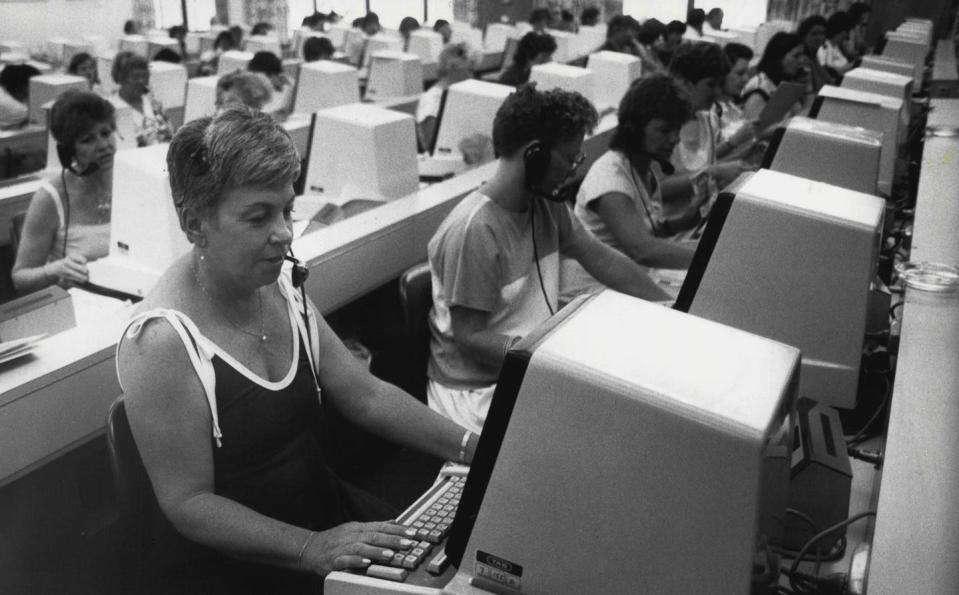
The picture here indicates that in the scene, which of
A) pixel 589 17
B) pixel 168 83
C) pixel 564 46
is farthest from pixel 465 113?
pixel 589 17

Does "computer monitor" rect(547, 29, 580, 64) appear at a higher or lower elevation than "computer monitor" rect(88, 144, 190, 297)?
higher

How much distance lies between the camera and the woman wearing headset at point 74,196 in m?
2.52

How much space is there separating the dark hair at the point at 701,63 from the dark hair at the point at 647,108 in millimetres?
915

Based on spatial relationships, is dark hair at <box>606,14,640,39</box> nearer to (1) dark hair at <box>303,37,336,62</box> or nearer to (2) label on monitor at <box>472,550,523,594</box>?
(1) dark hair at <box>303,37,336,62</box>

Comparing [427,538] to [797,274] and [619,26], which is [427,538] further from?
[619,26]

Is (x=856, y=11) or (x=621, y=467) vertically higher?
(x=856, y=11)

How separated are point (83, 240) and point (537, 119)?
5.10 feet

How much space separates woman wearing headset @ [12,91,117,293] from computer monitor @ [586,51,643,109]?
315cm

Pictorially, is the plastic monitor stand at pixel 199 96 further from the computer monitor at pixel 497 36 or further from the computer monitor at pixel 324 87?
the computer monitor at pixel 497 36

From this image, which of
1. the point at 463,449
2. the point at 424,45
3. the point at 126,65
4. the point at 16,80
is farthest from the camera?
the point at 424,45

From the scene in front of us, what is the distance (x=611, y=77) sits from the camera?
5.14 meters

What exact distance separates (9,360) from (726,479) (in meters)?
1.30

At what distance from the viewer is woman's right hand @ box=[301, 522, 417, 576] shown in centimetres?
91

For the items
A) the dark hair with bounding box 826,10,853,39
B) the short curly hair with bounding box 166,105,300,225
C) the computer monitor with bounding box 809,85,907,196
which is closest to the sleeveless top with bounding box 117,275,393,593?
the short curly hair with bounding box 166,105,300,225
